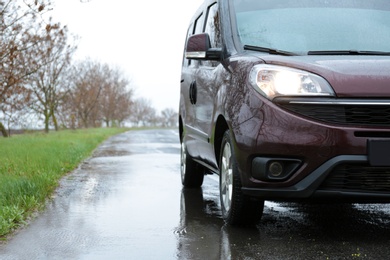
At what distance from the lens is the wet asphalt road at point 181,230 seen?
3945 mm

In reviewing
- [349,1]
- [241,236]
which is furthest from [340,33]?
[241,236]

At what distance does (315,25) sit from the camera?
4.98 m

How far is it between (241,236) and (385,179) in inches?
43.6

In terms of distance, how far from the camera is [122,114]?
64.4 metres

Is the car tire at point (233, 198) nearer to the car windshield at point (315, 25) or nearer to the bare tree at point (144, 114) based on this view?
the car windshield at point (315, 25)

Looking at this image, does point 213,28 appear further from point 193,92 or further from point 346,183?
point 346,183

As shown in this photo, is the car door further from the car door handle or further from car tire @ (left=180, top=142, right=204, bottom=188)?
car tire @ (left=180, top=142, right=204, bottom=188)

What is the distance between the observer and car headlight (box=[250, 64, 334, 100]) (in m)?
4.06

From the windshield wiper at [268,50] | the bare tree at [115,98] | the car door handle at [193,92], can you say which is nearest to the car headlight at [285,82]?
the windshield wiper at [268,50]

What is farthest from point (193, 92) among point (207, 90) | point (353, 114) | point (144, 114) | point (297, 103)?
point (144, 114)

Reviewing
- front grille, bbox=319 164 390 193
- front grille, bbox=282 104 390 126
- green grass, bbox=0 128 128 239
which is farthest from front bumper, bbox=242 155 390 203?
green grass, bbox=0 128 128 239

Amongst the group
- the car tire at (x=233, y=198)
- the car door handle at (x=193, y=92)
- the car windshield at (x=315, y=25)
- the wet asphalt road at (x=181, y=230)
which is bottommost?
the wet asphalt road at (x=181, y=230)

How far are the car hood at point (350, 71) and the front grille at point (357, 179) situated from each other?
0.50 meters

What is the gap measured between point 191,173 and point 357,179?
3.48 metres
